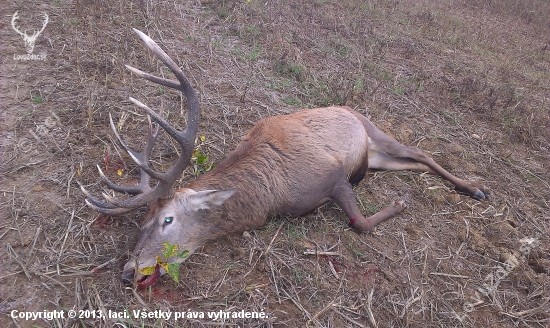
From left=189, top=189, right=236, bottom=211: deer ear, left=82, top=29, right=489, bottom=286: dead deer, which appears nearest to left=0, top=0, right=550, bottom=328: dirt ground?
left=82, top=29, right=489, bottom=286: dead deer

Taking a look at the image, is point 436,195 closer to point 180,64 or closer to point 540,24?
point 180,64

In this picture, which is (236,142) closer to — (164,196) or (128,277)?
(164,196)

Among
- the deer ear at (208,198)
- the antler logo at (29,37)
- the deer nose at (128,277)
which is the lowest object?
the deer nose at (128,277)

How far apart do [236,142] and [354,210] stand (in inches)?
70.9

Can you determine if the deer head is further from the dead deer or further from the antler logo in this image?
the antler logo

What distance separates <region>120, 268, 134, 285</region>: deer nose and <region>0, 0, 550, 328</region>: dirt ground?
0.07 m

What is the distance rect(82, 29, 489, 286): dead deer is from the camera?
329cm

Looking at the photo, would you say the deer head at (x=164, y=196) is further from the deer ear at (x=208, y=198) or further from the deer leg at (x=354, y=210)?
the deer leg at (x=354, y=210)

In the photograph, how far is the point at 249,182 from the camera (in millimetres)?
3826

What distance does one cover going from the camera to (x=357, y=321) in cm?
310

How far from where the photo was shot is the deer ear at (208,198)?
3.50 metres

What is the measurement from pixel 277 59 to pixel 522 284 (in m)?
4.94

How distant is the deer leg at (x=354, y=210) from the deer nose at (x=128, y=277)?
7.07 feet

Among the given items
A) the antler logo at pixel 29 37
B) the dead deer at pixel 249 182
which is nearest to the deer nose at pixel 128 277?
the dead deer at pixel 249 182
